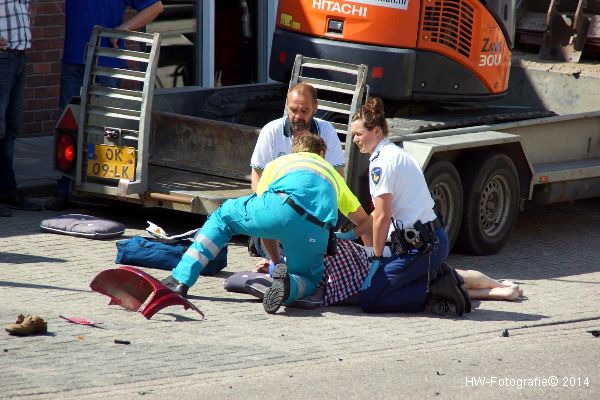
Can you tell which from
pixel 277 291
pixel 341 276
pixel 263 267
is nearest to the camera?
pixel 277 291

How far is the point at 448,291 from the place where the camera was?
28.0 feet

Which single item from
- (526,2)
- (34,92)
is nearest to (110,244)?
(34,92)

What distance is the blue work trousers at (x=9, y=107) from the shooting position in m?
10.8

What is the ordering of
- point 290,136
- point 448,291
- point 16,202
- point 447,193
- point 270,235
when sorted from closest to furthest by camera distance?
1. point 270,235
2. point 448,291
3. point 290,136
4. point 447,193
5. point 16,202

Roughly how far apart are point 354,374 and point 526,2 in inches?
309

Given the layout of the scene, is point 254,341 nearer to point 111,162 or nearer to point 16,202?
point 111,162

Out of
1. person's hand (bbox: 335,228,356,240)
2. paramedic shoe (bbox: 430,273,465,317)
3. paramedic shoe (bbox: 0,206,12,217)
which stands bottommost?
paramedic shoe (bbox: 0,206,12,217)

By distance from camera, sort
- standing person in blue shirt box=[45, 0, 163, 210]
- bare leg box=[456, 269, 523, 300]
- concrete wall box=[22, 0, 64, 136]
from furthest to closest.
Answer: concrete wall box=[22, 0, 64, 136]
standing person in blue shirt box=[45, 0, 163, 210]
bare leg box=[456, 269, 523, 300]

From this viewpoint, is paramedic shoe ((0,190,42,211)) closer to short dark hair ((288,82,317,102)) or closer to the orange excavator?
the orange excavator

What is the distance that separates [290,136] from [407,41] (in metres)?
1.75

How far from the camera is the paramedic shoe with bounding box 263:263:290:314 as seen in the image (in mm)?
8281

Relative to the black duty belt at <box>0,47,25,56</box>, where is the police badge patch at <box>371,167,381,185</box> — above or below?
below

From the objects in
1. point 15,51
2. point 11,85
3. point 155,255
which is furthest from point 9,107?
point 155,255

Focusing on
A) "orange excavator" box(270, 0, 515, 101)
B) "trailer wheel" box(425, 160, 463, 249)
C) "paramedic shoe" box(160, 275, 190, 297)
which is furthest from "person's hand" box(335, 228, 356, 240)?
"orange excavator" box(270, 0, 515, 101)
